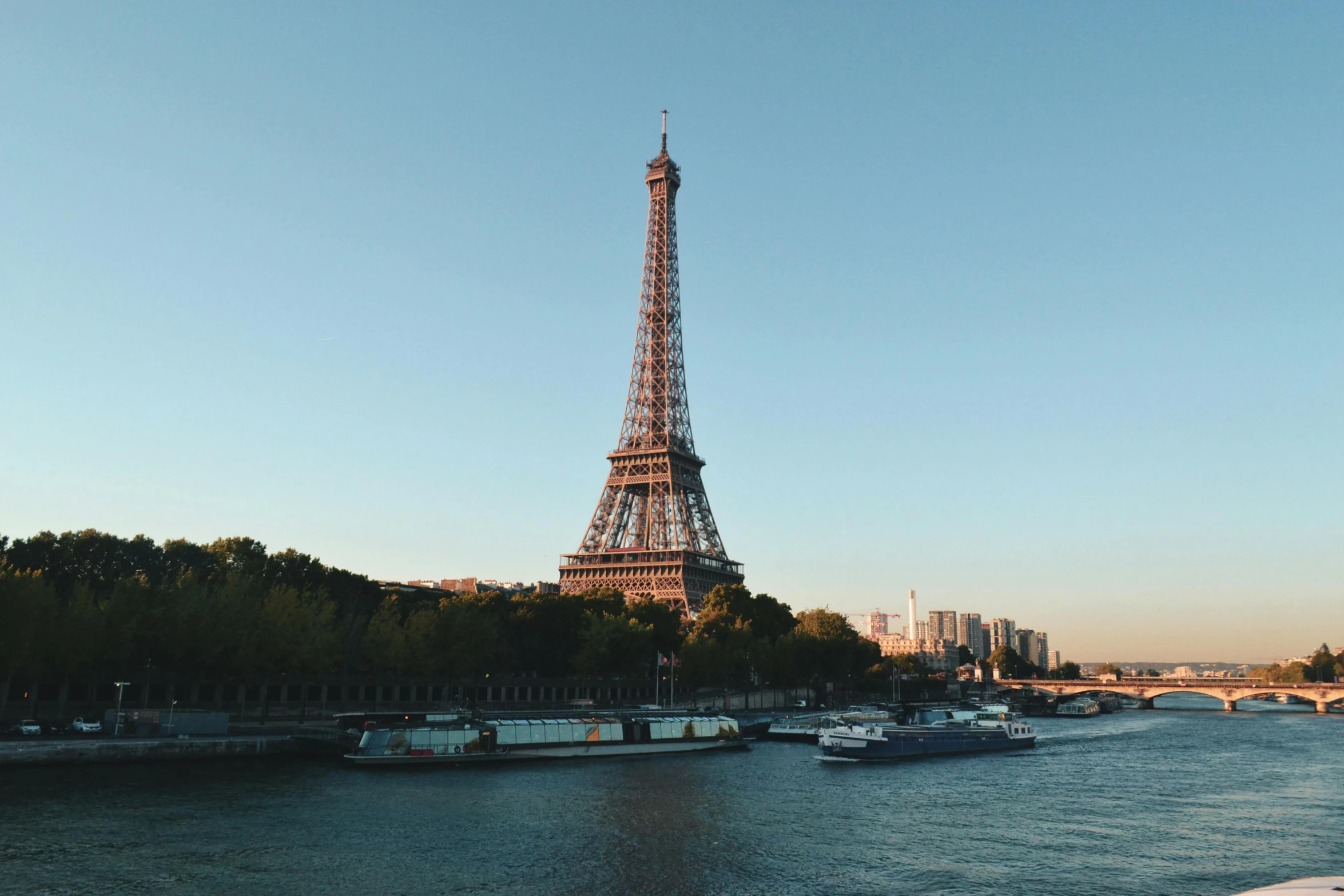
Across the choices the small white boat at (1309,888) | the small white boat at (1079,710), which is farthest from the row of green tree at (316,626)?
the small white boat at (1309,888)

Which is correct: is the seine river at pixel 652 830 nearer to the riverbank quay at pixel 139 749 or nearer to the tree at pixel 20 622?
the riverbank quay at pixel 139 749

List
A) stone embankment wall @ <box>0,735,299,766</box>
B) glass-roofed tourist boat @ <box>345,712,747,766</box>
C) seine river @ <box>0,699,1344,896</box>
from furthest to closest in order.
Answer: glass-roofed tourist boat @ <box>345,712,747,766</box> < stone embankment wall @ <box>0,735,299,766</box> < seine river @ <box>0,699,1344,896</box>

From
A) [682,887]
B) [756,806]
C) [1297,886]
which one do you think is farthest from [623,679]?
[1297,886]

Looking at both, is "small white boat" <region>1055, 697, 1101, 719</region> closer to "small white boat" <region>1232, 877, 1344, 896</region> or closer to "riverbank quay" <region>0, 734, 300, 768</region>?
"riverbank quay" <region>0, 734, 300, 768</region>

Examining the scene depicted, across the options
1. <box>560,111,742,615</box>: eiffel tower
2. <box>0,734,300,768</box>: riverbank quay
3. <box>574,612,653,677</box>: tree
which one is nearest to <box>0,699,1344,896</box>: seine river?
<box>0,734,300,768</box>: riverbank quay

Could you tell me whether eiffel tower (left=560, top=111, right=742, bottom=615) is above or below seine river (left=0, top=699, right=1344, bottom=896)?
above

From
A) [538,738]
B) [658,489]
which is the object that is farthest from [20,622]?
[658,489]
